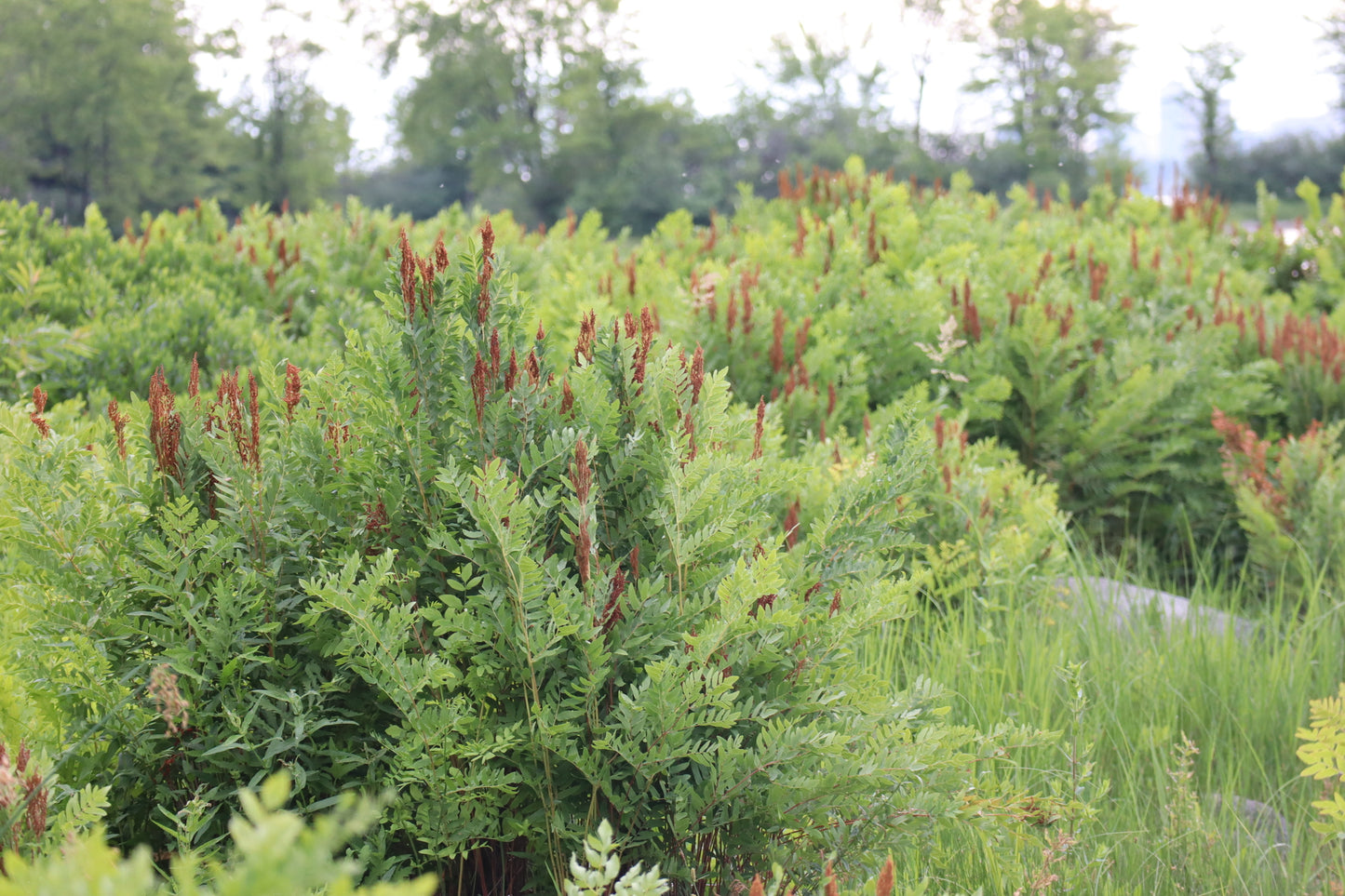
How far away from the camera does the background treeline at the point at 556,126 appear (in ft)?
131

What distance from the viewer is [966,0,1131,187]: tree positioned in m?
51.8

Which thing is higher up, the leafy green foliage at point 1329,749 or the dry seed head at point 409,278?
the dry seed head at point 409,278

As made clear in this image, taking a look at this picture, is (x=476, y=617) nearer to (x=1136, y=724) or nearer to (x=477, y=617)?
(x=477, y=617)

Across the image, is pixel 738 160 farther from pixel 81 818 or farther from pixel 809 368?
pixel 81 818

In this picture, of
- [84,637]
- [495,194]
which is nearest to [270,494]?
[84,637]

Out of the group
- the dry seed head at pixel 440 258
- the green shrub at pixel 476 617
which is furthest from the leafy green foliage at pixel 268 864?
the dry seed head at pixel 440 258

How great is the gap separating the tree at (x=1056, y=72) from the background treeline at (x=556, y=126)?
0.38 ft

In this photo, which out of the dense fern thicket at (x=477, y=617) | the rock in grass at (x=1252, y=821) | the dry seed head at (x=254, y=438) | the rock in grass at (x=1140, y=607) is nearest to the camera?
the dense fern thicket at (x=477, y=617)

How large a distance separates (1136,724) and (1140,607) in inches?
35.0

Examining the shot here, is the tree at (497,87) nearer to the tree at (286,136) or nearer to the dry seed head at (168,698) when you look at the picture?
the tree at (286,136)

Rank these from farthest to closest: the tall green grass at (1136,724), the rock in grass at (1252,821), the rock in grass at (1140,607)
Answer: the rock in grass at (1140,607)
the rock in grass at (1252,821)
the tall green grass at (1136,724)

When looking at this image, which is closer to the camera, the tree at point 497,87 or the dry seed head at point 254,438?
the dry seed head at point 254,438

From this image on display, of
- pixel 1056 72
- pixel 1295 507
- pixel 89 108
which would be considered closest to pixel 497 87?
pixel 89 108

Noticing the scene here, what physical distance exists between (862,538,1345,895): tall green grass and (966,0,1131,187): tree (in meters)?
51.6
